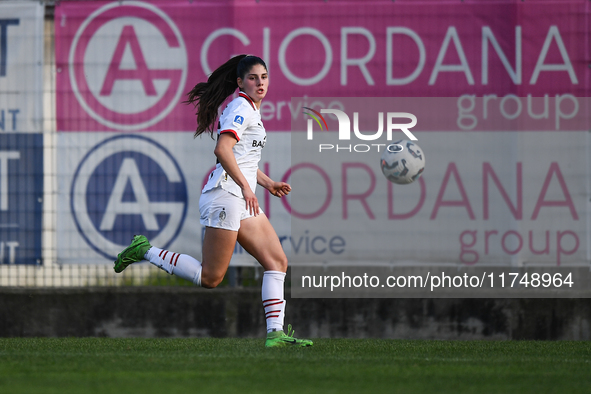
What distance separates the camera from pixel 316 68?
29.6ft

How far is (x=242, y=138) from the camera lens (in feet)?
20.1

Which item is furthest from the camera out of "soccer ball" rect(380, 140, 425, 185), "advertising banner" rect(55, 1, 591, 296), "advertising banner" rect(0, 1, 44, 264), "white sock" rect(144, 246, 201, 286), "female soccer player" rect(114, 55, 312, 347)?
"advertising banner" rect(0, 1, 44, 264)

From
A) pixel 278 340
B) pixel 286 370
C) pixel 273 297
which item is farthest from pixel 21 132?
pixel 286 370

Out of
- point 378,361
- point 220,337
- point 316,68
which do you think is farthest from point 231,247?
point 316,68

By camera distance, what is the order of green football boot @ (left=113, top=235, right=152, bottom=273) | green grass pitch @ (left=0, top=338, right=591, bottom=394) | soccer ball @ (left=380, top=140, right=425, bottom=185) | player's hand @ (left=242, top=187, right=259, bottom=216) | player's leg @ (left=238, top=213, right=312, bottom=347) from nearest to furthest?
green grass pitch @ (left=0, top=338, right=591, bottom=394) → player's hand @ (left=242, top=187, right=259, bottom=216) → player's leg @ (left=238, top=213, right=312, bottom=347) → green football boot @ (left=113, top=235, right=152, bottom=273) → soccer ball @ (left=380, top=140, right=425, bottom=185)

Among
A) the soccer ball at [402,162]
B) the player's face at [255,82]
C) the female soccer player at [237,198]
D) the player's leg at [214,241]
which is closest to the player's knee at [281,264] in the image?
the female soccer player at [237,198]

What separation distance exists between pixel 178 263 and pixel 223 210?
2.12ft

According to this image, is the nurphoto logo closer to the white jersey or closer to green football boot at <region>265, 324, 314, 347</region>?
the white jersey

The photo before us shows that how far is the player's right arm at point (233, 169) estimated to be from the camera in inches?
227

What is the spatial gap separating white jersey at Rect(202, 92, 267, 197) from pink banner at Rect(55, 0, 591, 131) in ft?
9.31

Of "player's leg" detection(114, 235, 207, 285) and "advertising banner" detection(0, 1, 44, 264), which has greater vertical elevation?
"advertising banner" detection(0, 1, 44, 264)

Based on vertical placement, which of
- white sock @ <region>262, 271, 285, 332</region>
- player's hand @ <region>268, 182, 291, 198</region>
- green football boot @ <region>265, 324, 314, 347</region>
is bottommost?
green football boot @ <region>265, 324, 314, 347</region>

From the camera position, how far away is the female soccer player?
5.95 metres

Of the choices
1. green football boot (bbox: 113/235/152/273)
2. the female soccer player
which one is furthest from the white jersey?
green football boot (bbox: 113/235/152/273)
